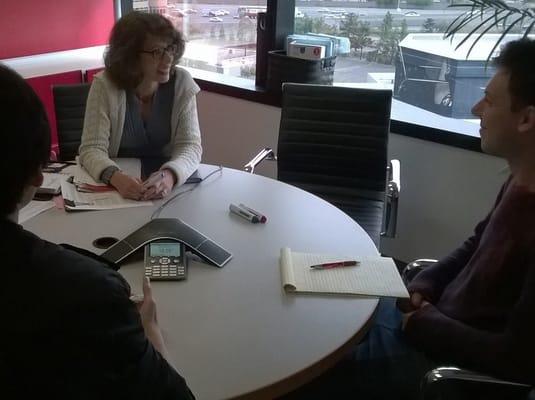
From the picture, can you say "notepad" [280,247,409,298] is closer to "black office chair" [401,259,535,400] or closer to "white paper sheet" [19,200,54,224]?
"black office chair" [401,259,535,400]

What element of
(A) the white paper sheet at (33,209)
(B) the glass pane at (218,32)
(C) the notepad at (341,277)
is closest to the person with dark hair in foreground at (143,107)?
(A) the white paper sheet at (33,209)

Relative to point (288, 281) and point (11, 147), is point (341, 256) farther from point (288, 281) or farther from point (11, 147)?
point (11, 147)

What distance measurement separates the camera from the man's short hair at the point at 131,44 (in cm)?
217

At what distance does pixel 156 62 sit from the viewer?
86.4 inches

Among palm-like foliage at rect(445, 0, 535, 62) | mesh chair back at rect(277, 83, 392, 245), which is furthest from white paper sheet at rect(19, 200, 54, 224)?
palm-like foliage at rect(445, 0, 535, 62)

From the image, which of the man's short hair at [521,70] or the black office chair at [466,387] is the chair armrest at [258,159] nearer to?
the man's short hair at [521,70]

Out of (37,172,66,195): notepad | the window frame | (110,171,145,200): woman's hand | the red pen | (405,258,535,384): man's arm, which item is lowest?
(405,258,535,384): man's arm

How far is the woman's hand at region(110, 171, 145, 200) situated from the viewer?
74.6 inches

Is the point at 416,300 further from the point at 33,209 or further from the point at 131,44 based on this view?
the point at 131,44

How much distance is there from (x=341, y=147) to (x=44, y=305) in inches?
74.4

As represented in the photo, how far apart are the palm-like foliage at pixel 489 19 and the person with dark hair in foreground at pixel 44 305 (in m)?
2.09

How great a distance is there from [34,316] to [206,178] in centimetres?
138

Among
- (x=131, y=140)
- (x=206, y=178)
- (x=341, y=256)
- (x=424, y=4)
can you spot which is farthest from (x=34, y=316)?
(x=424, y=4)

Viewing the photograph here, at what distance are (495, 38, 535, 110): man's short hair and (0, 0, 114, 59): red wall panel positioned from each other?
115 inches
